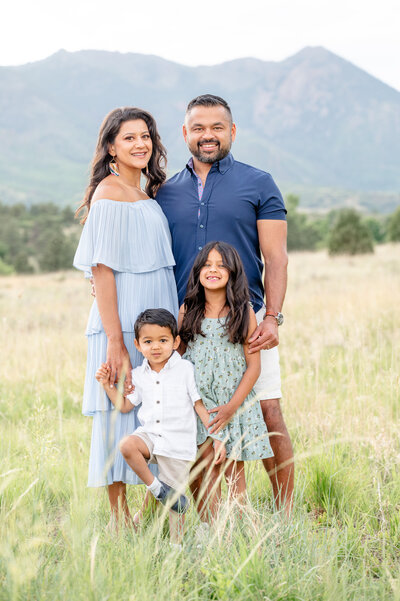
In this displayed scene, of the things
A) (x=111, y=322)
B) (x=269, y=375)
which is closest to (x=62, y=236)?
(x=269, y=375)

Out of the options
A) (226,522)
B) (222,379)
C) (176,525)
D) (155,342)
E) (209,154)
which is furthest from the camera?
(209,154)

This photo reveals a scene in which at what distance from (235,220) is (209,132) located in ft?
1.84

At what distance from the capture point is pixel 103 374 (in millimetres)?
3385

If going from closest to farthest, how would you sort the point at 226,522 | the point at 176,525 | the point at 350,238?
the point at 226,522 < the point at 176,525 < the point at 350,238

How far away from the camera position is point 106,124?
3.70m

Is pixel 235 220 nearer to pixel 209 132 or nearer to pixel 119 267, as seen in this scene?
pixel 209 132

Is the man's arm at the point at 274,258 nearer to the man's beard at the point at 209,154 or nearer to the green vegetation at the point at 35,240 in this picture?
the man's beard at the point at 209,154

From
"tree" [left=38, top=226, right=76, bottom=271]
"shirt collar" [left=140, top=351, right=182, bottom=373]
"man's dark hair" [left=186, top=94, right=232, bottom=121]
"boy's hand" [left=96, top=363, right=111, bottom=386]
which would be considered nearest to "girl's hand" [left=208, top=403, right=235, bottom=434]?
"shirt collar" [left=140, top=351, right=182, bottom=373]

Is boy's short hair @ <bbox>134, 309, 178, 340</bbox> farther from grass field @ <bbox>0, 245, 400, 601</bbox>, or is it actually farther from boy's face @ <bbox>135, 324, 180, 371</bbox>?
grass field @ <bbox>0, 245, 400, 601</bbox>

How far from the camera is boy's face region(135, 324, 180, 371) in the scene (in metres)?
3.25

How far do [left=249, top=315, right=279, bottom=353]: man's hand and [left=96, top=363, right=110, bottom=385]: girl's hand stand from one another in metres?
0.79

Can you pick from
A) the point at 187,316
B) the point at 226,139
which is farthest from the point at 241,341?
the point at 226,139

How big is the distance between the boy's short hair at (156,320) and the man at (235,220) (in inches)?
20.0

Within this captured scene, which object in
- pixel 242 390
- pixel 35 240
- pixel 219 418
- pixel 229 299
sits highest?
pixel 35 240
